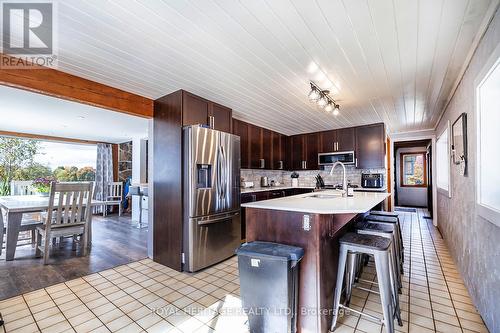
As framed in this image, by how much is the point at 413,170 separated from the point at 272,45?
346 inches

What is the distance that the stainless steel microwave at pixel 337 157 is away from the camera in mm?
5016

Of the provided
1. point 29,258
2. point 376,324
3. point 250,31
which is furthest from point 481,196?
point 29,258

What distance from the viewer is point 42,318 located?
1864 millimetres

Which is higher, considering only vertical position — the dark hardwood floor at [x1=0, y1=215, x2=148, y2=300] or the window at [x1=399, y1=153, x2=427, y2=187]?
the window at [x1=399, y1=153, x2=427, y2=187]

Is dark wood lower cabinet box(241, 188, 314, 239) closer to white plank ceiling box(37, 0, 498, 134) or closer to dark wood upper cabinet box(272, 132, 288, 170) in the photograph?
dark wood upper cabinet box(272, 132, 288, 170)

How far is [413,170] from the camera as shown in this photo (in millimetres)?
8391

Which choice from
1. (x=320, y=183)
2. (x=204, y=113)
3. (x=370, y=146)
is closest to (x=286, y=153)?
(x=320, y=183)

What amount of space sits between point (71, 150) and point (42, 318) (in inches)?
243

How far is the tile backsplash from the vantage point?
5.14m

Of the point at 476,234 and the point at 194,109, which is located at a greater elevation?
the point at 194,109

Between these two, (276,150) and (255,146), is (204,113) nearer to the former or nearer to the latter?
(255,146)

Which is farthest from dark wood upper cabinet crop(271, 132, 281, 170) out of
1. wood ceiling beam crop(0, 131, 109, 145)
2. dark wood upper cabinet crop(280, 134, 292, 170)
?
wood ceiling beam crop(0, 131, 109, 145)

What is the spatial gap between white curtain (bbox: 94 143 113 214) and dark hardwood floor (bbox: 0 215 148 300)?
2.92 m

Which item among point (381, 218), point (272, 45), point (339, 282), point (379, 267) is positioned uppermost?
point (272, 45)
